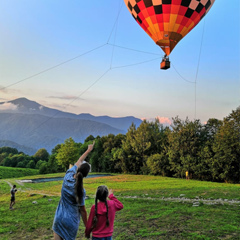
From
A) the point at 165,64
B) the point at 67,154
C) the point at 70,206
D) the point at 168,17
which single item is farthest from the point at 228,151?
the point at 70,206

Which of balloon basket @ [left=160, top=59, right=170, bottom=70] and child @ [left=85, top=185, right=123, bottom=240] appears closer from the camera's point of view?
child @ [left=85, top=185, right=123, bottom=240]

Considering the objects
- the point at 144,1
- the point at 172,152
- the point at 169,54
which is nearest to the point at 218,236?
the point at 169,54

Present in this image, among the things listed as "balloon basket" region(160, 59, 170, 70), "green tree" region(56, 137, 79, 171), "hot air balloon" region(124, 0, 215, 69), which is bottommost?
"green tree" region(56, 137, 79, 171)

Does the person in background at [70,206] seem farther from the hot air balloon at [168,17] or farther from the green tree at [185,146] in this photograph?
the green tree at [185,146]

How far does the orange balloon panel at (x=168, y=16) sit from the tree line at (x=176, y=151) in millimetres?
22841

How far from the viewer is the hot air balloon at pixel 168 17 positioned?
1261cm

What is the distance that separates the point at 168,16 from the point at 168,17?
0.05 metres

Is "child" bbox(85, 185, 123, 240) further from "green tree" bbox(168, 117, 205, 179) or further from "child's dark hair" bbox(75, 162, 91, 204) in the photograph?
"green tree" bbox(168, 117, 205, 179)

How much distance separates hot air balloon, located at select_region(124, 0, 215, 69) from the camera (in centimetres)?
→ 1261

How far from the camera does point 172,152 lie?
38.1 metres

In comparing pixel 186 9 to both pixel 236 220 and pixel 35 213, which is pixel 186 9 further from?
pixel 35 213

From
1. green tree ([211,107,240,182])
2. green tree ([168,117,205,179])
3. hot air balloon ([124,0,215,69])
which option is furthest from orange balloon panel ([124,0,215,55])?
green tree ([168,117,205,179])

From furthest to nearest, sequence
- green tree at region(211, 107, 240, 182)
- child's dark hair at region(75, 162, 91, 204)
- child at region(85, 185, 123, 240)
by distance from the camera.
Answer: green tree at region(211, 107, 240, 182) → child at region(85, 185, 123, 240) → child's dark hair at region(75, 162, 91, 204)

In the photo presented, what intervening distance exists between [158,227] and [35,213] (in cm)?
657
